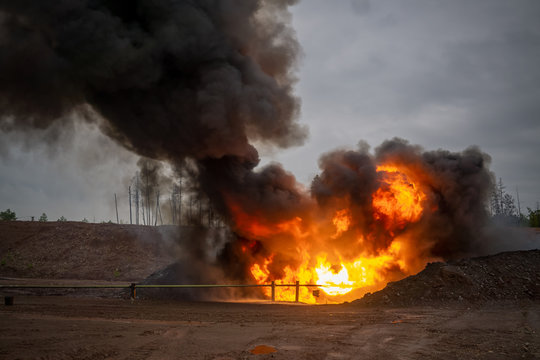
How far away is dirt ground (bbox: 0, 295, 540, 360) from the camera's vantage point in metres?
9.72

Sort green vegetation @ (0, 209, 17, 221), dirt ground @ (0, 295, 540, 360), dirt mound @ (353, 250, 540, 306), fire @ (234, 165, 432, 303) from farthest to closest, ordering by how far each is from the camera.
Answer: green vegetation @ (0, 209, 17, 221) → fire @ (234, 165, 432, 303) → dirt mound @ (353, 250, 540, 306) → dirt ground @ (0, 295, 540, 360)

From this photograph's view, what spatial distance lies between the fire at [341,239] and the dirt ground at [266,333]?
7.80m

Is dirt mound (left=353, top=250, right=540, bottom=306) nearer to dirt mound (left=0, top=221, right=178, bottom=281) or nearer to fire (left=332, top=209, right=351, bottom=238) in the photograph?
fire (left=332, top=209, right=351, bottom=238)

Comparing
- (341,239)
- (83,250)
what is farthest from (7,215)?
(341,239)

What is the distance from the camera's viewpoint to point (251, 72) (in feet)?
85.7

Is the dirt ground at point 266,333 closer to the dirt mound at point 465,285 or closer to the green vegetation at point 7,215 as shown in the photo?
the dirt mound at point 465,285

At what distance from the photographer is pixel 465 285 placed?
21.0 m

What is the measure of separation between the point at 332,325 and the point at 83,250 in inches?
1926

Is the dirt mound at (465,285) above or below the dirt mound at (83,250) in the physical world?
below

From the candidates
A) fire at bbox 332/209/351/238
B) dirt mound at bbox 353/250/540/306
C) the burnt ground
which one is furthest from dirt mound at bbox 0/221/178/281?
dirt mound at bbox 353/250/540/306

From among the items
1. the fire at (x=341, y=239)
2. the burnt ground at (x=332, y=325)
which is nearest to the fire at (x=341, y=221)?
the fire at (x=341, y=239)

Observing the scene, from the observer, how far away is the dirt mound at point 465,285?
2038 centimetres

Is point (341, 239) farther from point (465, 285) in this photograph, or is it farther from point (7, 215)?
point (7, 215)

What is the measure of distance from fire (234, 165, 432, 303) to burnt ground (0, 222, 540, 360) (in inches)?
186
